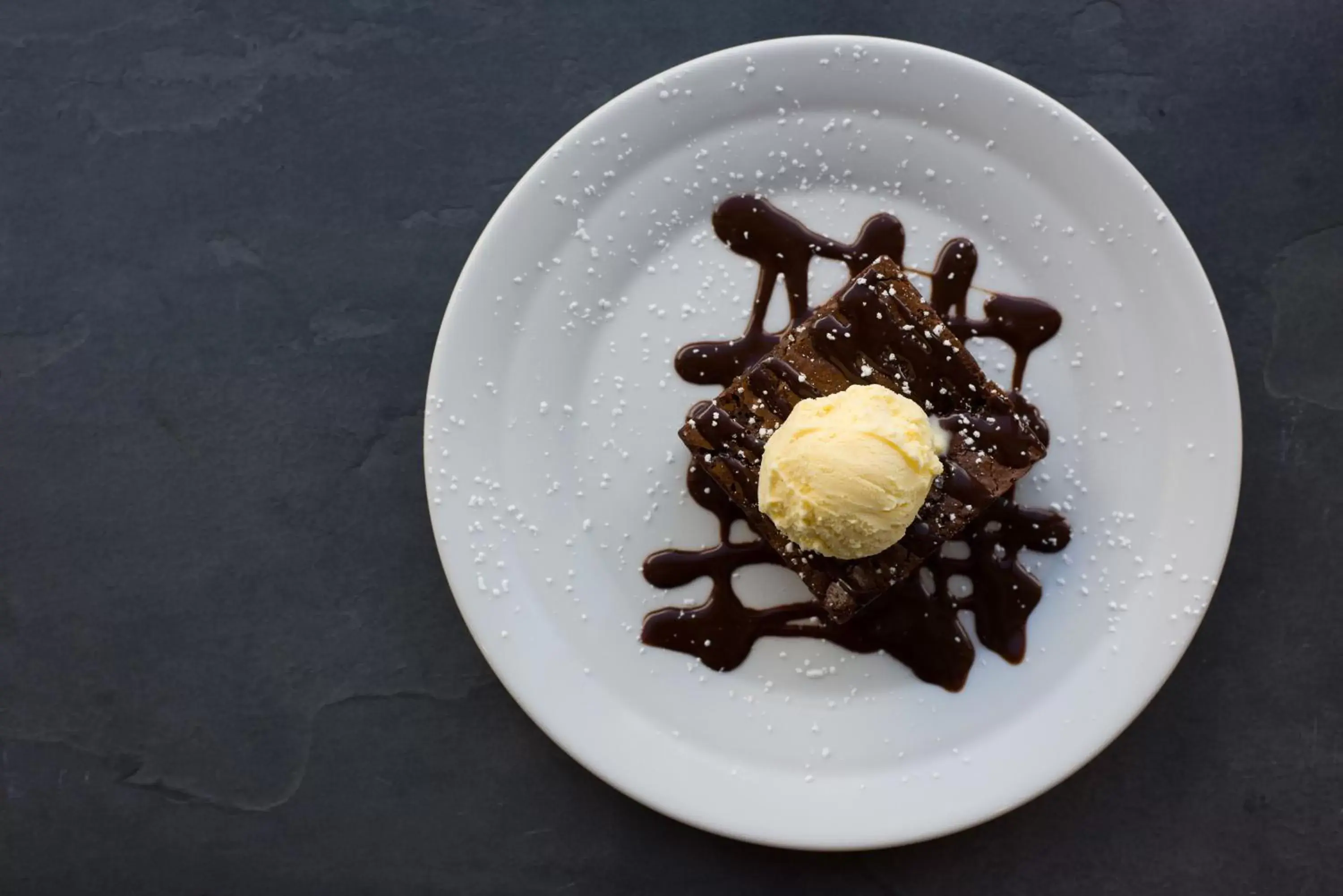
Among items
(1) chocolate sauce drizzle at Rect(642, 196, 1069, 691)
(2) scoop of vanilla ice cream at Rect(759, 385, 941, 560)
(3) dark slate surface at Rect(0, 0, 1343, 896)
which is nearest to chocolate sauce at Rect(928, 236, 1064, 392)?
(1) chocolate sauce drizzle at Rect(642, 196, 1069, 691)

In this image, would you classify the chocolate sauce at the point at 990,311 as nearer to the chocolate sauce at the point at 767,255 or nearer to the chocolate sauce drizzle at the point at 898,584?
the chocolate sauce drizzle at the point at 898,584

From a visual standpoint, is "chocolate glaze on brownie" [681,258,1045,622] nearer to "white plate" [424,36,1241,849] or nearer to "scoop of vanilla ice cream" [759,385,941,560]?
"scoop of vanilla ice cream" [759,385,941,560]

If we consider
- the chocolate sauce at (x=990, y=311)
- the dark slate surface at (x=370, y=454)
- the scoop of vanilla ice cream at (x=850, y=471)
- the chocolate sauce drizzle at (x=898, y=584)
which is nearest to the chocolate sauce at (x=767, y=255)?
the chocolate sauce drizzle at (x=898, y=584)

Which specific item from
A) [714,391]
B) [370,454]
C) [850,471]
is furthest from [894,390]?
[370,454]

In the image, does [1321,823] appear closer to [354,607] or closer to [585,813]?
[585,813]

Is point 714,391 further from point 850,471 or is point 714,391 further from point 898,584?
point 898,584

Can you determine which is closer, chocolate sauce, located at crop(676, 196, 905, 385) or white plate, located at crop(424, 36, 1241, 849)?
white plate, located at crop(424, 36, 1241, 849)
